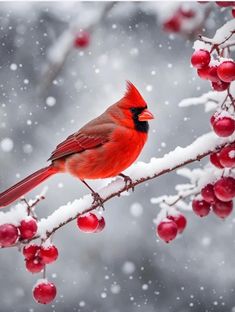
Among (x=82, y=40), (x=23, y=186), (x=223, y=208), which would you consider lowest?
(x=223, y=208)

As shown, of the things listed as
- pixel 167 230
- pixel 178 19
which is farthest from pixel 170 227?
pixel 178 19

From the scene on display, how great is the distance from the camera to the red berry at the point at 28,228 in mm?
839

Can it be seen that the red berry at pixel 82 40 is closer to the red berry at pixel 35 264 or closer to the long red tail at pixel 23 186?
the long red tail at pixel 23 186

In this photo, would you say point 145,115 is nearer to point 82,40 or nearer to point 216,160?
point 216,160

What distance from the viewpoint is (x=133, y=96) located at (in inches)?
39.2

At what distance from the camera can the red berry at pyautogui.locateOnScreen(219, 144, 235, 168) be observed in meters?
0.77

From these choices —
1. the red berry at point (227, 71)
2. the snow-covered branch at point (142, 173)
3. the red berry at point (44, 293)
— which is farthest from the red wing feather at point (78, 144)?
the red berry at point (227, 71)

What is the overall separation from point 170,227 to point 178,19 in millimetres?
613

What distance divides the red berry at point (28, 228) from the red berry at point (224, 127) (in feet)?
1.01

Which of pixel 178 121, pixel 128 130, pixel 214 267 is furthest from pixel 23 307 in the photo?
pixel 128 130

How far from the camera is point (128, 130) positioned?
3.48ft

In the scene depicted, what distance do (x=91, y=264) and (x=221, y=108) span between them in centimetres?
128

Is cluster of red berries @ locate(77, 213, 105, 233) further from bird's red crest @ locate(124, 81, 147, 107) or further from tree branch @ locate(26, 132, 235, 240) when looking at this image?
bird's red crest @ locate(124, 81, 147, 107)

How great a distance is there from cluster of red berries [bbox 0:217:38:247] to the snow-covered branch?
0.5 inches
